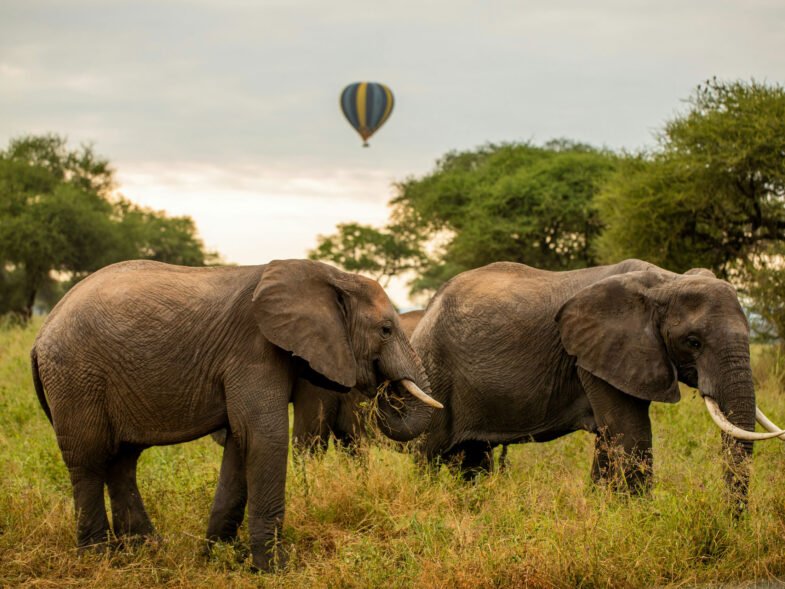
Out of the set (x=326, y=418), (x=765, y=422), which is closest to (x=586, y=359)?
(x=765, y=422)

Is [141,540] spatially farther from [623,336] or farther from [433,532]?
[623,336]

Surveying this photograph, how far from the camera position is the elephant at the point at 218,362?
643 cm

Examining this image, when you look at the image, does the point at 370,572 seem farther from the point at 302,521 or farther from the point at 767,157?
the point at 767,157

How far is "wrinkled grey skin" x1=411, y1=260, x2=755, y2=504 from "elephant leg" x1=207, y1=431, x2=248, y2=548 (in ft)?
6.90

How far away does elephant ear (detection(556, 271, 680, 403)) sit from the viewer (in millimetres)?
7465

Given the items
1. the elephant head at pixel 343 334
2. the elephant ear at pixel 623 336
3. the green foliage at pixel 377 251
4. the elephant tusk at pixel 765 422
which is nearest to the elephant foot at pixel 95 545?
the elephant head at pixel 343 334

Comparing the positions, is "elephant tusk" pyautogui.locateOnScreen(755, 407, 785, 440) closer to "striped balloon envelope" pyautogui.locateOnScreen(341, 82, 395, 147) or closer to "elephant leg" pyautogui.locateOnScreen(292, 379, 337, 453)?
"elephant leg" pyautogui.locateOnScreen(292, 379, 337, 453)

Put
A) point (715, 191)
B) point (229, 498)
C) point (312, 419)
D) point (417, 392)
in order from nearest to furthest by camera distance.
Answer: point (417, 392) < point (229, 498) < point (312, 419) < point (715, 191)

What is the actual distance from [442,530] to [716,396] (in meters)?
1.97

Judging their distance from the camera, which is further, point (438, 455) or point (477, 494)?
point (438, 455)

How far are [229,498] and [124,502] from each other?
2.62 feet

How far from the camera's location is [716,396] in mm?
7125

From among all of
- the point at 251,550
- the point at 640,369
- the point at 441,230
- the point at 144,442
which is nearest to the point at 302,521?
the point at 251,550

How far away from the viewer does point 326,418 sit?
32.8 ft
